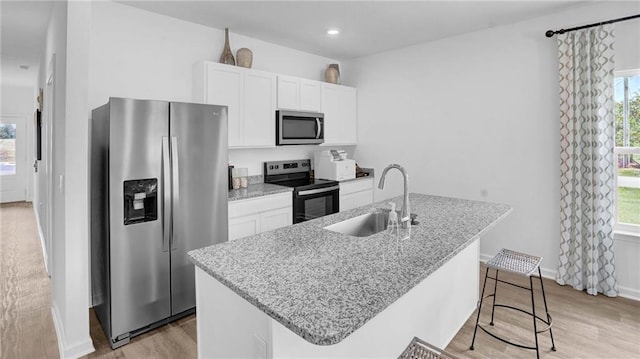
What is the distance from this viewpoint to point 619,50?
2842mm

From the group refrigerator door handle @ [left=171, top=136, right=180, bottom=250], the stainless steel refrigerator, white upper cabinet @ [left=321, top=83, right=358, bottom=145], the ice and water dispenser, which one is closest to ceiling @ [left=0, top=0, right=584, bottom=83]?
white upper cabinet @ [left=321, top=83, right=358, bottom=145]

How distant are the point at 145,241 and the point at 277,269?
152 cm

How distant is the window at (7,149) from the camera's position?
7.42m

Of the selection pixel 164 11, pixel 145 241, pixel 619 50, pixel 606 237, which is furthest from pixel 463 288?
pixel 164 11

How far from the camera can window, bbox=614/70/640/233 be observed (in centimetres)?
291

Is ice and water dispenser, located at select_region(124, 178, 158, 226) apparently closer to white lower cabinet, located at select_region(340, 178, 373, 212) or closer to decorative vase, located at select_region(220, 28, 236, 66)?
decorative vase, located at select_region(220, 28, 236, 66)

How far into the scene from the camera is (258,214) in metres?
3.17

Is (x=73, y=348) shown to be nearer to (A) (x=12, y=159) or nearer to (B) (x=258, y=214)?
(B) (x=258, y=214)

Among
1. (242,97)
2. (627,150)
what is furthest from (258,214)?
(627,150)

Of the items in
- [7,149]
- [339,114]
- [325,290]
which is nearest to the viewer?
[325,290]

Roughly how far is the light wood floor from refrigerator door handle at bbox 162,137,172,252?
67 centimetres

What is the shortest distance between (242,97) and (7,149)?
7437 millimetres

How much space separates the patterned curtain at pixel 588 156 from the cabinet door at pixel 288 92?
260 centimetres

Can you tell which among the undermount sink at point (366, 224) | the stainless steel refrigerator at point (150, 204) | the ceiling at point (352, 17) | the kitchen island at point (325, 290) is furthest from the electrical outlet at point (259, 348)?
the ceiling at point (352, 17)
